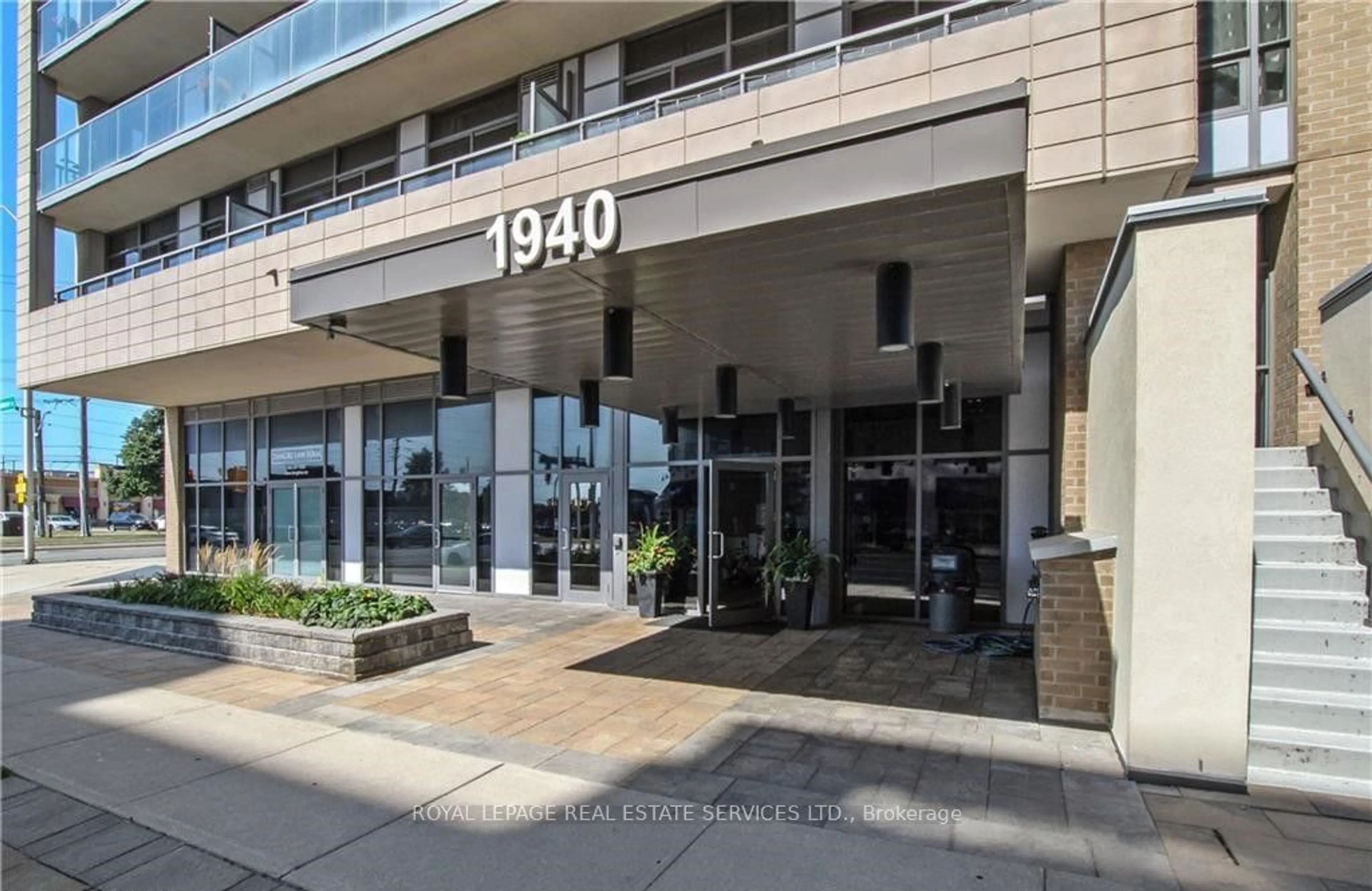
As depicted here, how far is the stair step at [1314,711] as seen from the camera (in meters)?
4.11

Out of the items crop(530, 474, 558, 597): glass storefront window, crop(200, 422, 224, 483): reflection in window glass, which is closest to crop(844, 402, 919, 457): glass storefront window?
crop(530, 474, 558, 597): glass storefront window

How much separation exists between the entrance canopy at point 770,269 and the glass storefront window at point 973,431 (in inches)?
61.5

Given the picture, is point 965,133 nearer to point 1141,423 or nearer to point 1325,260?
point 1141,423

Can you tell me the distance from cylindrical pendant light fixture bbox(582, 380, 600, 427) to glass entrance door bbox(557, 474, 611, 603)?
2.55m

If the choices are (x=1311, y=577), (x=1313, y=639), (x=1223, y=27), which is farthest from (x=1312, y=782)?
(x=1223, y=27)

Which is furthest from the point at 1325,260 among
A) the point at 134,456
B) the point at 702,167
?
the point at 134,456

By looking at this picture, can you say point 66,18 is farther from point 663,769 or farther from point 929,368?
point 663,769

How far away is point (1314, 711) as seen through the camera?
13.6 ft

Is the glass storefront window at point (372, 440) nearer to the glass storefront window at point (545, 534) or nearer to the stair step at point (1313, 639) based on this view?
the glass storefront window at point (545, 534)

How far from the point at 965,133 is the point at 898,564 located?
24.7 ft

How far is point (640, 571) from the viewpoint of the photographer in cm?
1034

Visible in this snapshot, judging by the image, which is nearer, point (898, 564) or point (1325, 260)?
point (1325, 260)

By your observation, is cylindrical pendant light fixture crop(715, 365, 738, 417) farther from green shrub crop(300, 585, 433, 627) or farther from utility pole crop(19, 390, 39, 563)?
utility pole crop(19, 390, 39, 563)

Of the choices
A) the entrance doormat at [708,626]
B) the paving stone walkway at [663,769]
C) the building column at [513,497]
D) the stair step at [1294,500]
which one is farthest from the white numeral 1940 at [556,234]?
the building column at [513,497]
